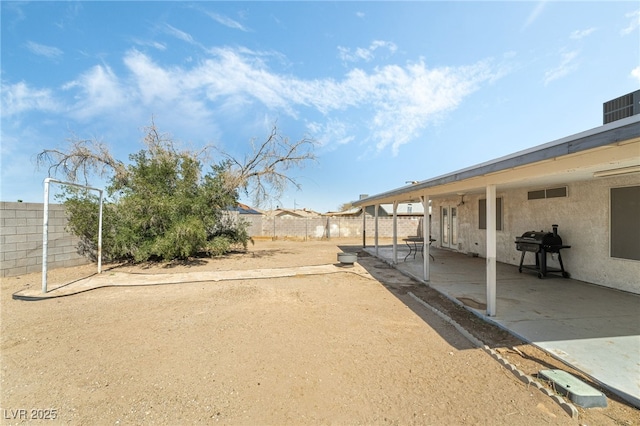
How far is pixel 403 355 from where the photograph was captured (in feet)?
9.38

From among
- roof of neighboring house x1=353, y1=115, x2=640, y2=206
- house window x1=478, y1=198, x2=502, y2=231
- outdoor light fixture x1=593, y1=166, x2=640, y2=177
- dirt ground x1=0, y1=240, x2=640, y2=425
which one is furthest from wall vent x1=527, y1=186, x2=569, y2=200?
dirt ground x1=0, y1=240, x2=640, y2=425

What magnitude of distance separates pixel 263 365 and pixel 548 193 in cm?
729

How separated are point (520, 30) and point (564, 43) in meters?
0.87

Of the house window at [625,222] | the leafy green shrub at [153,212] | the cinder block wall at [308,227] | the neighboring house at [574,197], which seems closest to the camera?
the neighboring house at [574,197]

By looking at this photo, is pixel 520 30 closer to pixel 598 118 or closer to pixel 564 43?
pixel 564 43

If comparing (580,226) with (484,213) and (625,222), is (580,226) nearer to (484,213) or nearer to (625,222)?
(625,222)

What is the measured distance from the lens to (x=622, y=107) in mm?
5828

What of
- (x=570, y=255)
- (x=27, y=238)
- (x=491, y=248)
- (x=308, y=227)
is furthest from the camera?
(x=308, y=227)

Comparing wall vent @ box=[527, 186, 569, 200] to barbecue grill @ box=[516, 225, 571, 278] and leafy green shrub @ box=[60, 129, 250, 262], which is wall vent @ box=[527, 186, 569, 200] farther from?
leafy green shrub @ box=[60, 129, 250, 262]

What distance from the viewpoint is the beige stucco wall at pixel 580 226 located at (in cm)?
486

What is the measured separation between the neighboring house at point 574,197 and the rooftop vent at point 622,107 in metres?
1.89

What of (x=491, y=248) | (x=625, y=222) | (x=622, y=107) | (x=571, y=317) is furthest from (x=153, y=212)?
(x=622, y=107)

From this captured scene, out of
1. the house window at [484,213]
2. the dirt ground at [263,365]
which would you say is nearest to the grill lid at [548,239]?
the house window at [484,213]

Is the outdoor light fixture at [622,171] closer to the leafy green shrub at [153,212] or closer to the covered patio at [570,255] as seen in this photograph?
the covered patio at [570,255]
